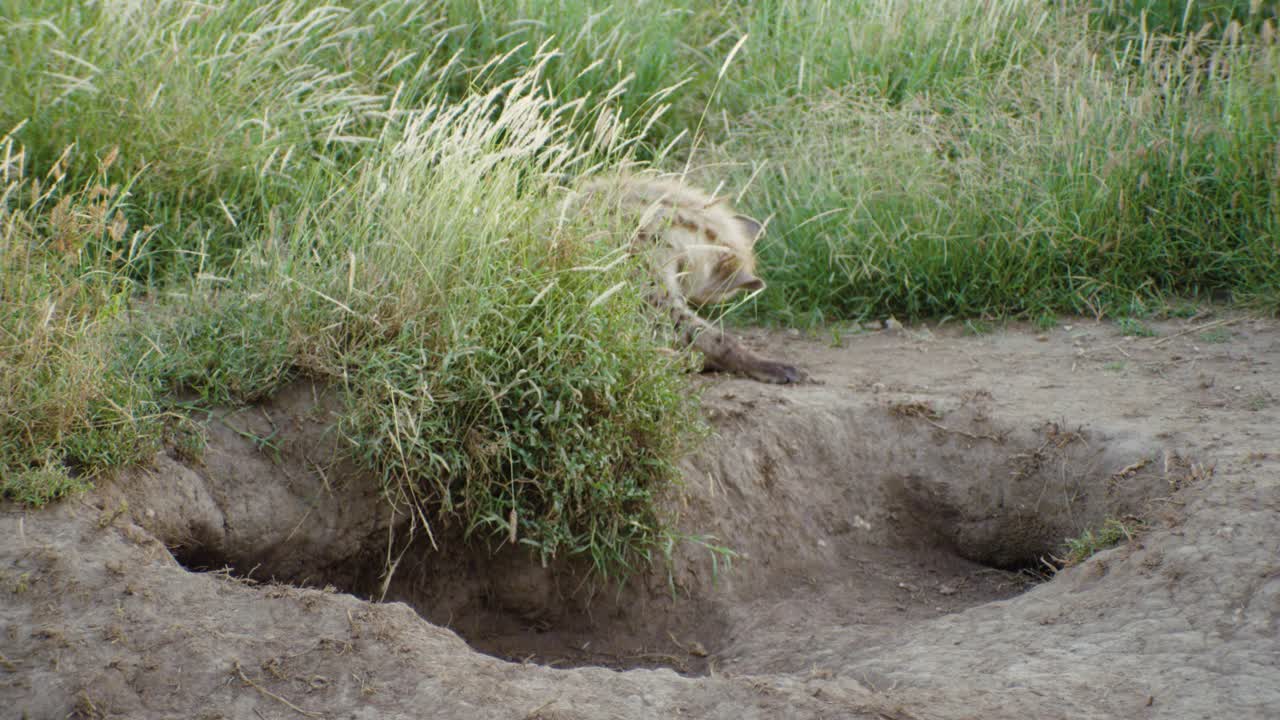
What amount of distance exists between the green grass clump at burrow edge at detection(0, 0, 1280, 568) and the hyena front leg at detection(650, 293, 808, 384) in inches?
29.8

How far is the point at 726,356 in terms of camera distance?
4.85 meters

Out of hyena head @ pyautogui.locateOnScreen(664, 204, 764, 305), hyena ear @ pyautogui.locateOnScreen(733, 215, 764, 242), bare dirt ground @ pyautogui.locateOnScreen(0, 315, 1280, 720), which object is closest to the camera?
bare dirt ground @ pyautogui.locateOnScreen(0, 315, 1280, 720)

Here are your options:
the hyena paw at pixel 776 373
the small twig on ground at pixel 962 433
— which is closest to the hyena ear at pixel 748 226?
the hyena paw at pixel 776 373

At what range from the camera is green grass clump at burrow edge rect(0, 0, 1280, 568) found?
140 inches

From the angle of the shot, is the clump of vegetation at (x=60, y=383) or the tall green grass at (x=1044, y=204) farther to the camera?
the tall green grass at (x=1044, y=204)

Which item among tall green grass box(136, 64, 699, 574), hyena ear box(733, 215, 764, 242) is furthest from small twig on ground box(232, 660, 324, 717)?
hyena ear box(733, 215, 764, 242)

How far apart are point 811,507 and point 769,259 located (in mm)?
2148

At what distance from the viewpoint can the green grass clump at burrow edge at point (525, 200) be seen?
354 cm

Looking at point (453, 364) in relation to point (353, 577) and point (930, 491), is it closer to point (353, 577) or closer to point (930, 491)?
point (353, 577)

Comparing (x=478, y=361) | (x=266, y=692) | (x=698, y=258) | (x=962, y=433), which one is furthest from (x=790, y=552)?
(x=266, y=692)

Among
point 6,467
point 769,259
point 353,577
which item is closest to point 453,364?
point 353,577

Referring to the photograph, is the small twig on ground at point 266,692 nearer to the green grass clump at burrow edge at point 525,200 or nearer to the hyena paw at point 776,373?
the green grass clump at burrow edge at point 525,200

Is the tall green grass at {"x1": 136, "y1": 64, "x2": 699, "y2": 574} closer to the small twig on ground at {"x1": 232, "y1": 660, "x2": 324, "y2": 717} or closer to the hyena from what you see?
the hyena

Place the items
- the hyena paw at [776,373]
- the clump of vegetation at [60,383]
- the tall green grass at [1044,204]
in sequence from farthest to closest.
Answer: the tall green grass at [1044,204] < the hyena paw at [776,373] < the clump of vegetation at [60,383]
